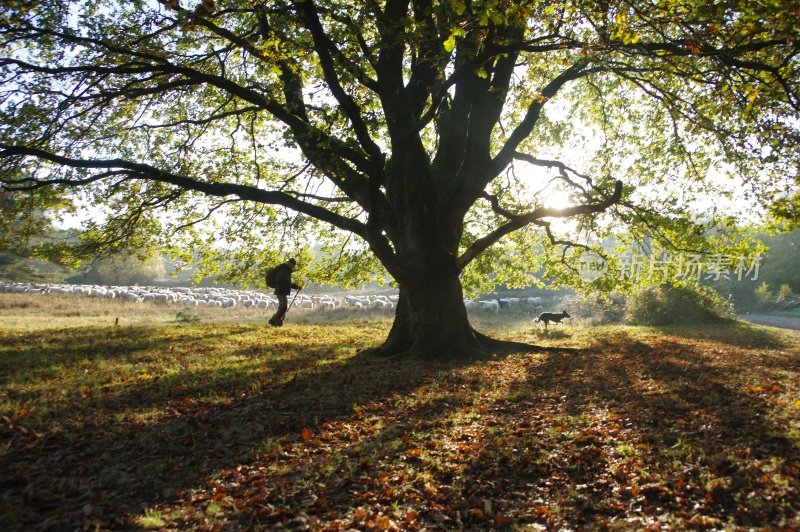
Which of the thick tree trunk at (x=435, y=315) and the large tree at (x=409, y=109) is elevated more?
the large tree at (x=409, y=109)

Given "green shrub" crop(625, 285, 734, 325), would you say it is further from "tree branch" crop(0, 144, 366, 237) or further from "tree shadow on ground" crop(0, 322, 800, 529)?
"tree branch" crop(0, 144, 366, 237)

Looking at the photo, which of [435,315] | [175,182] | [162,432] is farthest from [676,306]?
[162,432]

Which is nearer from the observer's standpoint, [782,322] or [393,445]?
[393,445]

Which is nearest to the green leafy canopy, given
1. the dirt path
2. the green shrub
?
the green shrub

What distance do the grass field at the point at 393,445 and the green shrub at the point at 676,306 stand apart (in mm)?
17998

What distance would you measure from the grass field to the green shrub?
1800cm

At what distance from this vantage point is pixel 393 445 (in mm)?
5727

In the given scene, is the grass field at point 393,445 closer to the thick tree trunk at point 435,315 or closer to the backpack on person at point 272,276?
the thick tree trunk at point 435,315

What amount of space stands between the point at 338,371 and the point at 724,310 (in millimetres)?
26994

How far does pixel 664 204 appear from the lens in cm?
1429

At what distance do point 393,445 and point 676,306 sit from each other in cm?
2644

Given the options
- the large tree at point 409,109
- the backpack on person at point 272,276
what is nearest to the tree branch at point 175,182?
the large tree at point 409,109

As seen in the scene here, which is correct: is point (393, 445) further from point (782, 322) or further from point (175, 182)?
point (782, 322)

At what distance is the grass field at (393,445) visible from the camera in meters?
4.15
